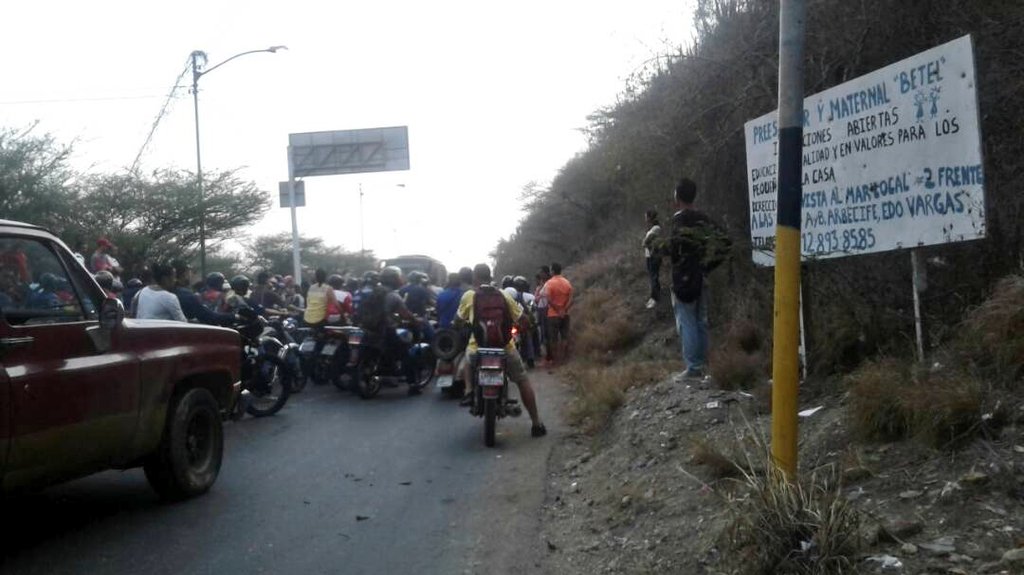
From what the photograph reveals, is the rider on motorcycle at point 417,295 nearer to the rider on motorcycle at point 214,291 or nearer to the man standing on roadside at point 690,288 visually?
the rider on motorcycle at point 214,291

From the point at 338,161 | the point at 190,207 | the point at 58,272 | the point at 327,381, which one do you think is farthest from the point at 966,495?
the point at 338,161

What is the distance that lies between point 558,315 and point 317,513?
1179cm

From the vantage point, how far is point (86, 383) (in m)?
6.73

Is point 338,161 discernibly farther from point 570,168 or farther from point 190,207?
point 190,207

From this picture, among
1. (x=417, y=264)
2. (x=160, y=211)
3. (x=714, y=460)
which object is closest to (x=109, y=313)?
(x=714, y=460)

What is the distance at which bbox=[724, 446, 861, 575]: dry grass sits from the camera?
4.77 m

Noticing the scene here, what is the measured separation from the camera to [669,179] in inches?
577

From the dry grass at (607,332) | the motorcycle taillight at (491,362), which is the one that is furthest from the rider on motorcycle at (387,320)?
the motorcycle taillight at (491,362)

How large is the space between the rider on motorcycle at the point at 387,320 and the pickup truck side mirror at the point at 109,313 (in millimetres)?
7858

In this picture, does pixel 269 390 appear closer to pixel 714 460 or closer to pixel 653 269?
pixel 653 269

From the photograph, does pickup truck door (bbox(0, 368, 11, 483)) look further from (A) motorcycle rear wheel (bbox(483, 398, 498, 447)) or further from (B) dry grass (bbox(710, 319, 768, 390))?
(B) dry grass (bbox(710, 319, 768, 390))

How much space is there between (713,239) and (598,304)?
13.6 m

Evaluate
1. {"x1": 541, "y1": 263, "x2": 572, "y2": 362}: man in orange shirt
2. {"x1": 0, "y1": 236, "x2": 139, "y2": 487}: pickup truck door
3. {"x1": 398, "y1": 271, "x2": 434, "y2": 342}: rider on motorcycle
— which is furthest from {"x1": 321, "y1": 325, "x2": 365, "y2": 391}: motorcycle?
{"x1": 0, "y1": 236, "x2": 139, "y2": 487}: pickup truck door

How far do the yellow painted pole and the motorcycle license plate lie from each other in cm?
524
